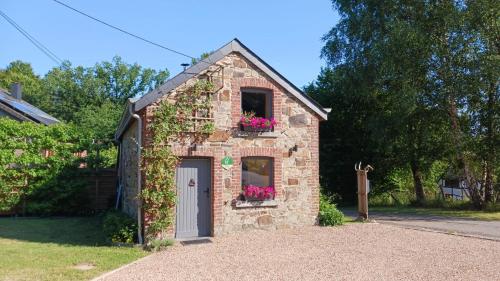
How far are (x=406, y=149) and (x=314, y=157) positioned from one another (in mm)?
10793

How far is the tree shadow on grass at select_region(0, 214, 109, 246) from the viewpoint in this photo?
10.9 m

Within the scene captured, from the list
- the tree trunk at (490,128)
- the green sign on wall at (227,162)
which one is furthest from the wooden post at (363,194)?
the tree trunk at (490,128)

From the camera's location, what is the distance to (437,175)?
27516 mm

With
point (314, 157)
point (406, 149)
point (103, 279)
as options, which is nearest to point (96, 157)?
point (314, 157)

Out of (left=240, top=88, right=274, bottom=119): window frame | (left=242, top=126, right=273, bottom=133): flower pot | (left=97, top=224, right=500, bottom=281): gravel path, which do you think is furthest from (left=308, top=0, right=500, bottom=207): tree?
(left=97, top=224, right=500, bottom=281): gravel path

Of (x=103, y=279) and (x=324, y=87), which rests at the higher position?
(x=324, y=87)

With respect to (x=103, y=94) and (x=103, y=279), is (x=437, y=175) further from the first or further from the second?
(x=103, y=94)

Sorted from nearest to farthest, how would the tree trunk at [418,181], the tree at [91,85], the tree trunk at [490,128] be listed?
the tree trunk at [490,128]
the tree trunk at [418,181]
the tree at [91,85]

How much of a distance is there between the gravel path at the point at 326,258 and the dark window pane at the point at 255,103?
3506 mm

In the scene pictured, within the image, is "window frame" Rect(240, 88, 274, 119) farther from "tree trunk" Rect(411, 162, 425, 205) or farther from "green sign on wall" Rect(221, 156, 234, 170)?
"tree trunk" Rect(411, 162, 425, 205)

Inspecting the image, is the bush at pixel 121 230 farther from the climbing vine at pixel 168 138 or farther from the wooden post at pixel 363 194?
the wooden post at pixel 363 194

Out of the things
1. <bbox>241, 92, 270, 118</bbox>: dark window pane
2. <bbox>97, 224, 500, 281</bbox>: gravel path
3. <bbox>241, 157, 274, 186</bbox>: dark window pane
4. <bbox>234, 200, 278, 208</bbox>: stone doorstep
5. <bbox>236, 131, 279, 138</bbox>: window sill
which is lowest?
<bbox>97, 224, 500, 281</bbox>: gravel path

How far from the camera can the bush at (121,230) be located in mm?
10383

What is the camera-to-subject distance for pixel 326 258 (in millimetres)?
8844
